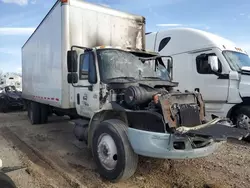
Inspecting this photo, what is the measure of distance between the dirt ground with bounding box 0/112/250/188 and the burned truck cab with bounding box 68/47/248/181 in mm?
460

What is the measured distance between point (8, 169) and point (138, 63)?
3.18 metres

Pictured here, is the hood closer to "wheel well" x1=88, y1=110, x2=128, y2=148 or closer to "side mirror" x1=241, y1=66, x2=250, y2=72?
"side mirror" x1=241, y1=66, x2=250, y2=72

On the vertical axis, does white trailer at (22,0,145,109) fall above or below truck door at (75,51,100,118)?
above

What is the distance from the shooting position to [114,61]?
16.5ft

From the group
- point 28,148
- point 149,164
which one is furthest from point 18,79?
point 149,164

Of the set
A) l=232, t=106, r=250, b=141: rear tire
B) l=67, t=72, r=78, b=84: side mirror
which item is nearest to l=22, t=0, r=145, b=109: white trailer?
l=67, t=72, r=78, b=84: side mirror

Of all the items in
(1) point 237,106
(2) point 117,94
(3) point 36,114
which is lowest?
(3) point 36,114

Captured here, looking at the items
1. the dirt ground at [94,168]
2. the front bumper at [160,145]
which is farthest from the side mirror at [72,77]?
the front bumper at [160,145]

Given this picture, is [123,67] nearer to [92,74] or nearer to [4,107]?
[92,74]

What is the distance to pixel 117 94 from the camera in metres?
4.49

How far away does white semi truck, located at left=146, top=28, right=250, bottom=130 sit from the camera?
288 inches

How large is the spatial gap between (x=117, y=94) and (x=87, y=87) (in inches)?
36.1

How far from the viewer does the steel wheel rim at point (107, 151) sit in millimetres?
4090

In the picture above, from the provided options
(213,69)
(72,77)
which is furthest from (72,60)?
(213,69)
